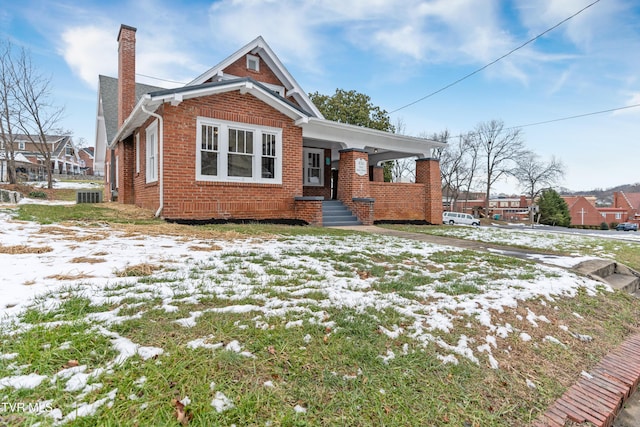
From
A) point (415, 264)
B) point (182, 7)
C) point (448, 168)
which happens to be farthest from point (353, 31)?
point (448, 168)

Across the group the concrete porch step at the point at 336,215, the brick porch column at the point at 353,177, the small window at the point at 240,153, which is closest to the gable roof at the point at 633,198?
the brick porch column at the point at 353,177

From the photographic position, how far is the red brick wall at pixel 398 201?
13.0 m

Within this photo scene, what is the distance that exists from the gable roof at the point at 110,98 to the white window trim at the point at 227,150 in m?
11.0

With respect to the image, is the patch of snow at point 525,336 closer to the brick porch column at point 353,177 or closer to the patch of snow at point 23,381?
the patch of snow at point 23,381

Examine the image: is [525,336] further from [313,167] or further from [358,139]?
[313,167]

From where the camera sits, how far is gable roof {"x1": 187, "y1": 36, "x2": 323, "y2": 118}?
41.1ft

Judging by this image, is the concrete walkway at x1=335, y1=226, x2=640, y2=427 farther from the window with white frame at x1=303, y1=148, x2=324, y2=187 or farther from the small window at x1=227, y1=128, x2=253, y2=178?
the window with white frame at x1=303, y1=148, x2=324, y2=187

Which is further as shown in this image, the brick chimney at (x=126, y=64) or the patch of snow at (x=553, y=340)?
the brick chimney at (x=126, y=64)

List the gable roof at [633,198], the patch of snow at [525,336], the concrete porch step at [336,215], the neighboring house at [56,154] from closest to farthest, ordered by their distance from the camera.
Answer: the patch of snow at [525,336]
the concrete porch step at [336,215]
the neighboring house at [56,154]
the gable roof at [633,198]

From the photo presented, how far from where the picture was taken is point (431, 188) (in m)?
14.1

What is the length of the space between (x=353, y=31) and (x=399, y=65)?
4.94 meters

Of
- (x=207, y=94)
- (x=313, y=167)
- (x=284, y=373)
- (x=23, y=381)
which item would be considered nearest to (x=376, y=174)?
(x=313, y=167)

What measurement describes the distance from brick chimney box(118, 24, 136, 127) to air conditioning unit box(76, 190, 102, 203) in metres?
6.02

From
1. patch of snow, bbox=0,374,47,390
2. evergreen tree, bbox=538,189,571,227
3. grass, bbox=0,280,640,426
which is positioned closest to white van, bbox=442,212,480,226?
evergreen tree, bbox=538,189,571,227
